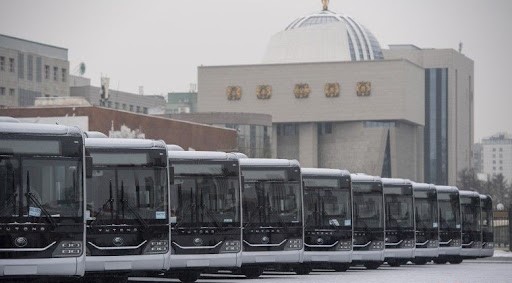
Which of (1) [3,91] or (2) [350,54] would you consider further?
(2) [350,54]

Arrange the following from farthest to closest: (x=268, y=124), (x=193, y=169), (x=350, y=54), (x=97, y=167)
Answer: (x=350, y=54), (x=268, y=124), (x=193, y=169), (x=97, y=167)

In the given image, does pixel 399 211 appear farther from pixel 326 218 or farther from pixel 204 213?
pixel 204 213

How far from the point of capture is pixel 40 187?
22828 millimetres

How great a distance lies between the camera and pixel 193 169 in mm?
28891

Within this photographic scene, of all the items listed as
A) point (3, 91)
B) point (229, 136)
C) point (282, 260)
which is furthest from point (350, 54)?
point (282, 260)

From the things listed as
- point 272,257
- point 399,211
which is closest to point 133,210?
point 272,257

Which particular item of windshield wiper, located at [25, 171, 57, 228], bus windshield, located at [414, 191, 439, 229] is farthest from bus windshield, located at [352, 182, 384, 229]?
windshield wiper, located at [25, 171, 57, 228]

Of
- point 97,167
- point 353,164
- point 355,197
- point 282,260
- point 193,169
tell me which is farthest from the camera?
point 353,164

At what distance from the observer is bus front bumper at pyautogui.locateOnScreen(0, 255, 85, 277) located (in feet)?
73.5

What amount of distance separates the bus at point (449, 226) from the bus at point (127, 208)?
22.0m

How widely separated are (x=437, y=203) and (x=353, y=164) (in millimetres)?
125571

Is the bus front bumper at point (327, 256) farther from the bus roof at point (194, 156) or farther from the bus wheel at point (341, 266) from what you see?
the bus roof at point (194, 156)

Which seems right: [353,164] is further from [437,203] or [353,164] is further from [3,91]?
[437,203]

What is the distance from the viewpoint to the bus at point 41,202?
73.9 feet
